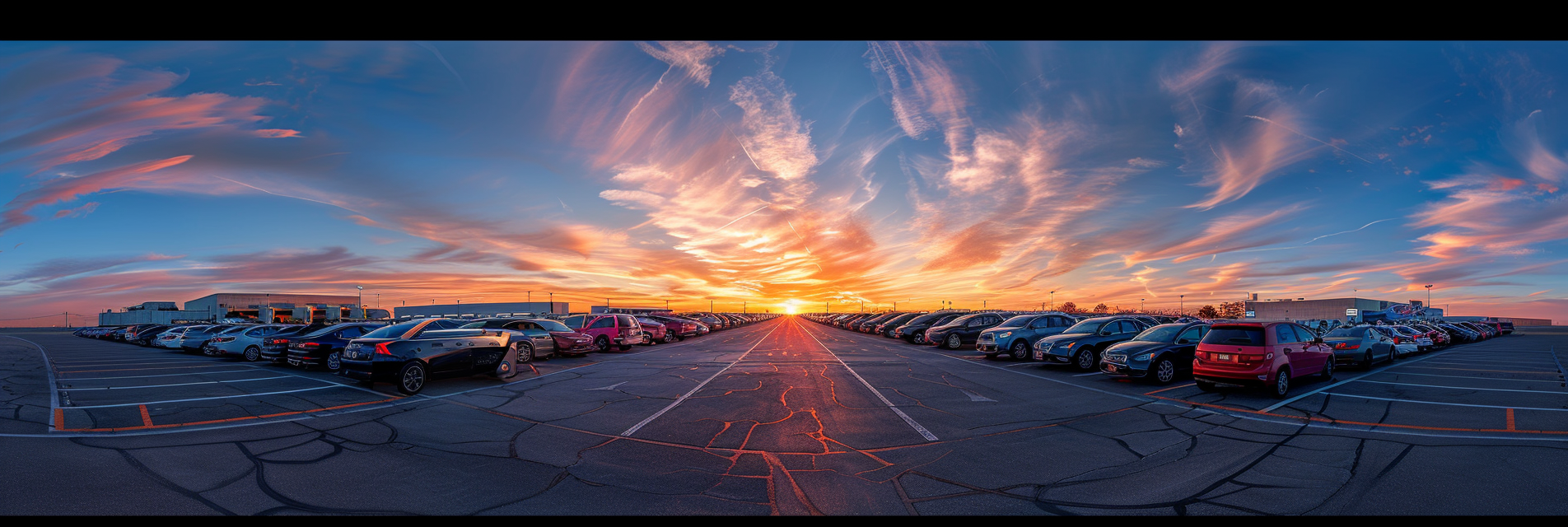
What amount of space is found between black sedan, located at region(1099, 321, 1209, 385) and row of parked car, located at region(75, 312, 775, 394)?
14.5m

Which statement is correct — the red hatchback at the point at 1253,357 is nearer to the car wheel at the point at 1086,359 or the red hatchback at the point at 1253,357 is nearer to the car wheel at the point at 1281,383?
the car wheel at the point at 1281,383

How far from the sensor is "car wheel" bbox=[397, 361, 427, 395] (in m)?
11.4

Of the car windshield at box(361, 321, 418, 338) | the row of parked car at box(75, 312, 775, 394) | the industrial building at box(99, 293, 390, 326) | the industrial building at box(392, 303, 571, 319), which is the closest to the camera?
the row of parked car at box(75, 312, 775, 394)

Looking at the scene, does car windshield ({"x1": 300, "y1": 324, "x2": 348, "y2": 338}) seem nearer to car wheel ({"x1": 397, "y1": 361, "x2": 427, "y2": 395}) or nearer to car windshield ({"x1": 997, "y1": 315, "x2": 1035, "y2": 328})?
car wheel ({"x1": 397, "y1": 361, "x2": 427, "y2": 395})

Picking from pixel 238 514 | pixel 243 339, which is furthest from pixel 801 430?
pixel 243 339

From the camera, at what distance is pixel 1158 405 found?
1005 centimetres

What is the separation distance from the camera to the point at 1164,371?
1298cm

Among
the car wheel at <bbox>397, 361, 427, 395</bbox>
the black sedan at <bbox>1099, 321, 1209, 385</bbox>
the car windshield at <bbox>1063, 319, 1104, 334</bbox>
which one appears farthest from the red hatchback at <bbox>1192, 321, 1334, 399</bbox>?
the car wheel at <bbox>397, 361, 427, 395</bbox>

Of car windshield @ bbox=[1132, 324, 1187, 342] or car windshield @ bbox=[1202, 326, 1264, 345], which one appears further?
car windshield @ bbox=[1132, 324, 1187, 342]

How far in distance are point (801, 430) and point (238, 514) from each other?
18.7 ft

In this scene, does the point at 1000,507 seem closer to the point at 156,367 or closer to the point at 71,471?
the point at 71,471

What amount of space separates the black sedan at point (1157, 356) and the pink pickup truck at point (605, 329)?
60.5ft

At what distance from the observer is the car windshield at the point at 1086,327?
16.7m

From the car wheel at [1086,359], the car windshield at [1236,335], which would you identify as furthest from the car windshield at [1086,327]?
the car windshield at [1236,335]
